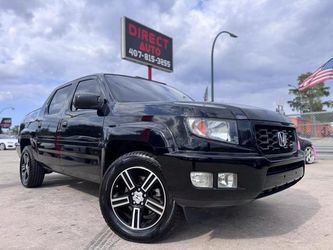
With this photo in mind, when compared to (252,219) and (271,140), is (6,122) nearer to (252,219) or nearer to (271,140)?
(252,219)

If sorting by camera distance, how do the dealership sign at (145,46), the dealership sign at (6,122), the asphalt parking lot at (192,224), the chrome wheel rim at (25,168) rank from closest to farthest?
the asphalt parking lot at (192,224)
the chrome wheel rim at (25,168)
the dealership sign at (145,46)
the dealership sign at (6,122)

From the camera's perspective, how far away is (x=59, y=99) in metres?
5.62

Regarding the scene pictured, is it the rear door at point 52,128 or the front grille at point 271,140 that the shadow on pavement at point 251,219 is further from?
the rear door at point 52,128

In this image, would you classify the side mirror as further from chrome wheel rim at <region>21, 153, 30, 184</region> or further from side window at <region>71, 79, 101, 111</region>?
chrome wheel rim at <region>21, 153, 30, 184</region>

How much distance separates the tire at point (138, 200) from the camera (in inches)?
125

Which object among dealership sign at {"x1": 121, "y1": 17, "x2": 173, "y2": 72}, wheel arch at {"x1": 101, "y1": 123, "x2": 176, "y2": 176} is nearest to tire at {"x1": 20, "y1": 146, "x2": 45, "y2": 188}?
wheel arch at {"x1": 101, "y1": 123, "x2": 176, "y2": 176}

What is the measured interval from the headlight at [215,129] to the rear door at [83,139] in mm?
1275

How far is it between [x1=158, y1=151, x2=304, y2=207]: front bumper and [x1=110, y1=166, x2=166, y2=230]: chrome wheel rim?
0.73 ft

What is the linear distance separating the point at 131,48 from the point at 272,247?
46.0ft

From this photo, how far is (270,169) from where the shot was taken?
3.15 meters

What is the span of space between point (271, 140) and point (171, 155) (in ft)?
3.34

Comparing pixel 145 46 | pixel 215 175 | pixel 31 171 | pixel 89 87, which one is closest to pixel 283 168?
pixel 215 175

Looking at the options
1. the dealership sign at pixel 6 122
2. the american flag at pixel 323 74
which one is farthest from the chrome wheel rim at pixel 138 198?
the dealership sign at pixel 6 122

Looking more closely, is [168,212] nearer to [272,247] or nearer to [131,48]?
[272,247]
